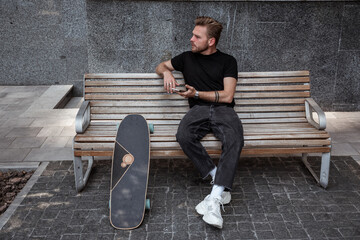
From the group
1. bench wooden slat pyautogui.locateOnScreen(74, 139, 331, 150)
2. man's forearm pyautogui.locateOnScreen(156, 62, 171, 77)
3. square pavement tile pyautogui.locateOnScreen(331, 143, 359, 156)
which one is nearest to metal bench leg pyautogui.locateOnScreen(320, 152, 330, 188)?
bench wooden slat pyautogui.locateOnScreen(74, 139, 331, 150)

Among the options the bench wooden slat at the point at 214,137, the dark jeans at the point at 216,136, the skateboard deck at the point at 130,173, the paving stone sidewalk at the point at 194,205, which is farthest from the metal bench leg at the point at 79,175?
the dark jeans at the point at 216,136

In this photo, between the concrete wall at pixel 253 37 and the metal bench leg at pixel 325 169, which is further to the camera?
the concrete wall at pixel 253 37

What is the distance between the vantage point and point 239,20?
5.72 metres

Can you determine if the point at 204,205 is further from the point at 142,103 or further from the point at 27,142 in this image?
the point at 27,142

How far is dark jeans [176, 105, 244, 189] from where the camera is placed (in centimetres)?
365

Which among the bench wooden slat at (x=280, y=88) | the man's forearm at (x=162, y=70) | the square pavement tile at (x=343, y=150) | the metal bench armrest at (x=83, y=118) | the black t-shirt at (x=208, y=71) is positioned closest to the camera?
the metal bench armrest at (x=83, y=118)

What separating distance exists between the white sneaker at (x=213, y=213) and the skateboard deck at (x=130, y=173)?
22.8 inches

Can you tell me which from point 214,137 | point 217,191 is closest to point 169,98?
point 214,137

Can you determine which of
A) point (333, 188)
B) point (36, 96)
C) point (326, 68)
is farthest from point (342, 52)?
point (36, 96)

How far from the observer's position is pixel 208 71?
14.0 ft

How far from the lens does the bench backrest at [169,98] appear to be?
448cm

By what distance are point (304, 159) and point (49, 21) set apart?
5.89 m

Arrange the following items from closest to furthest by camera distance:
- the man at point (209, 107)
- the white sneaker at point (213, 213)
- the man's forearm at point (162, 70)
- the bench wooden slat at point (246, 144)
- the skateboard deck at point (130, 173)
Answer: the white sneaker at point (213, 213)
the skateboard deck at point (130, 173)
the man at point (209, 107)
the bench wooden slat at point (246, 144)
the man's forearm at point (162, 70)

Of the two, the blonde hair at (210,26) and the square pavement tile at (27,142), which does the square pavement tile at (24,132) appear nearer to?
the square pavement tile at (27,142)
